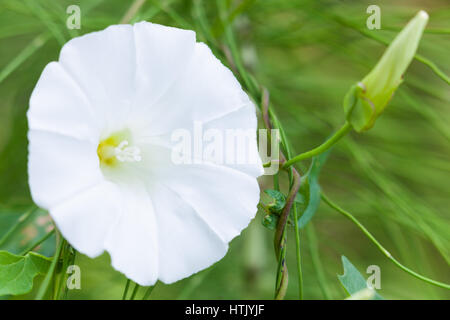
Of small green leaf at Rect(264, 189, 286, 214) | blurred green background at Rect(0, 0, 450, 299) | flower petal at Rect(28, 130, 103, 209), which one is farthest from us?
blurred green background at Rect(0, 0, 450, 299)

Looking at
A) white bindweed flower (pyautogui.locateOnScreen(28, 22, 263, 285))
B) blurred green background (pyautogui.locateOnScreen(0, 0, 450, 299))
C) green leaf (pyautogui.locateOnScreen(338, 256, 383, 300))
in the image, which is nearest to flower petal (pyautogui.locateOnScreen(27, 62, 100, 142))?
white bindweed flower (pyautogui.locateOnScreen(28, 22, 263, 285))

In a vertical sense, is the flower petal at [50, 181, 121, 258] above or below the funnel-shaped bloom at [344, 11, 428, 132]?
below

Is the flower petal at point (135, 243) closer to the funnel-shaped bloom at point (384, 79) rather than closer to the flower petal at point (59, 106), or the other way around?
the flower petal at point (59, 106)

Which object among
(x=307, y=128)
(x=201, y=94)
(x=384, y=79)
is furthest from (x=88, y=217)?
(x=307, y=128)

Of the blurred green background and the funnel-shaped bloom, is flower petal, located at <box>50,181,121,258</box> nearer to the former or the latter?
the funnel-shaped bloom

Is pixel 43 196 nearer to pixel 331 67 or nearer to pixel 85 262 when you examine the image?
pixel 85 262

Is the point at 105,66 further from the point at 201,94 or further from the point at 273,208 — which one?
the point at 273,208

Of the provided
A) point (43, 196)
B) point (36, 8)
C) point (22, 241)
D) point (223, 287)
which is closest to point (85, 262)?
point (223, 287)
